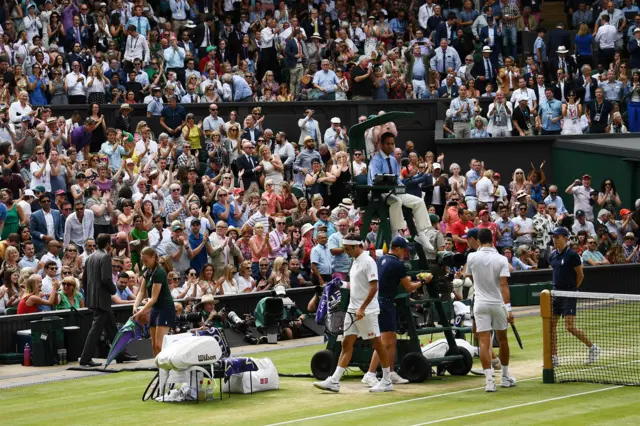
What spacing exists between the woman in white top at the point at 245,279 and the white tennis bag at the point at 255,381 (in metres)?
6.31

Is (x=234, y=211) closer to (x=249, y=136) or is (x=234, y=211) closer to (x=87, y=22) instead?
(x=249, y=136)

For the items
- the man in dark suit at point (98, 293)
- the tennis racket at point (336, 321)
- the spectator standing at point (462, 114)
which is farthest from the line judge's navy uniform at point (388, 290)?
the spectator standing at point (462, 114)

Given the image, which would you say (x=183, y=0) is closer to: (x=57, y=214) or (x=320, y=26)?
(x=320, y=26)

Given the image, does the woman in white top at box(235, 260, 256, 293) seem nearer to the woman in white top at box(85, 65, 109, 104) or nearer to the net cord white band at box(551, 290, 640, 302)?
the net cord white band at box(551, 290, 640, 302)

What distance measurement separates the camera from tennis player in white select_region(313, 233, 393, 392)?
14.8 m

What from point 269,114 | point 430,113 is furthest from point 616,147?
point 269,114


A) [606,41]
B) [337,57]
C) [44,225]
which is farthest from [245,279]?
[606,41]

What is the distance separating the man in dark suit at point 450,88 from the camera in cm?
3168

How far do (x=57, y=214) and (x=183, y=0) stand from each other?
451 inches

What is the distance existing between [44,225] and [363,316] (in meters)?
9.42

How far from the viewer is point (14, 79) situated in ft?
87.9

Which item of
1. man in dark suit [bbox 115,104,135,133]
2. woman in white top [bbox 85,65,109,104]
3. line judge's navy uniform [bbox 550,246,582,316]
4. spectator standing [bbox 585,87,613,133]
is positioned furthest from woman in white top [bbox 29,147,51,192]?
spectator standing [bbox 585,87,613,133]

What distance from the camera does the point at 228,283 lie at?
70.5 feet

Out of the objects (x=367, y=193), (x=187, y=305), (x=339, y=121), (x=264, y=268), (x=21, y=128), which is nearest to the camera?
(x=367, y=193)
